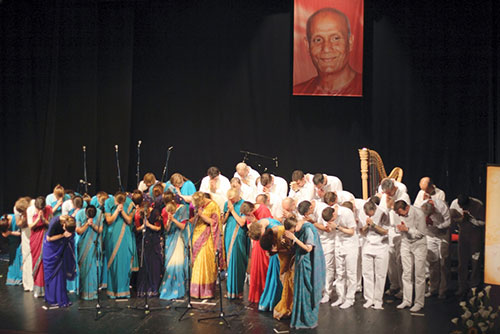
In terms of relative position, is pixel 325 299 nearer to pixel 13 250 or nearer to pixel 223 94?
pixel 13 250

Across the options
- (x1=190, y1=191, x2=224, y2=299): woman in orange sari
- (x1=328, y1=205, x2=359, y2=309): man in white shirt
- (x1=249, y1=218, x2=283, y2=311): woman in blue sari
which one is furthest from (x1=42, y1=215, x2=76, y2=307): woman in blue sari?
(x1=328, y1=205, x2=359, y2=309): man in white shirt

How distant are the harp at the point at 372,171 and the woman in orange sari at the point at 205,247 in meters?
2.49

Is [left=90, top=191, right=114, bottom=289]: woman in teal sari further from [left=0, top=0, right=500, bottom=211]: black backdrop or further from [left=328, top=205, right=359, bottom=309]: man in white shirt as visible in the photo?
[left=0, top=0, right=500, bottom=211]: black backdrop

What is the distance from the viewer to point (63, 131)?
12.1m

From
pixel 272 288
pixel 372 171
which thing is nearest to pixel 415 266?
pixel 272 288

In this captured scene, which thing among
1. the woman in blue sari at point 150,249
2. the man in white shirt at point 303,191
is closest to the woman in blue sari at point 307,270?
the woman in blue sari at point 150,249

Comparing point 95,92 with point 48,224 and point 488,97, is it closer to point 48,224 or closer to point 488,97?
point 48,224

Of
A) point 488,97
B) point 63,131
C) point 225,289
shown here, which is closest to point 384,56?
point 488,97

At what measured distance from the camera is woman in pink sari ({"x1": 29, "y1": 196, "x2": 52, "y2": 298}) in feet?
26.4

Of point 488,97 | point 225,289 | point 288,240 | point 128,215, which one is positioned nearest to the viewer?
point 288,240

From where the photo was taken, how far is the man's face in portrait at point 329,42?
11680 mm

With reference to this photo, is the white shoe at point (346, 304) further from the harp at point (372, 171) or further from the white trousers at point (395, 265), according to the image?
the harp at point (372, 171)

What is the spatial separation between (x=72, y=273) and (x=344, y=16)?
7.17 m

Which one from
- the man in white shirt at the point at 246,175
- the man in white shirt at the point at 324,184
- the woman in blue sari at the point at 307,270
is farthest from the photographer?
the man in white shirt at the point at 246,175
